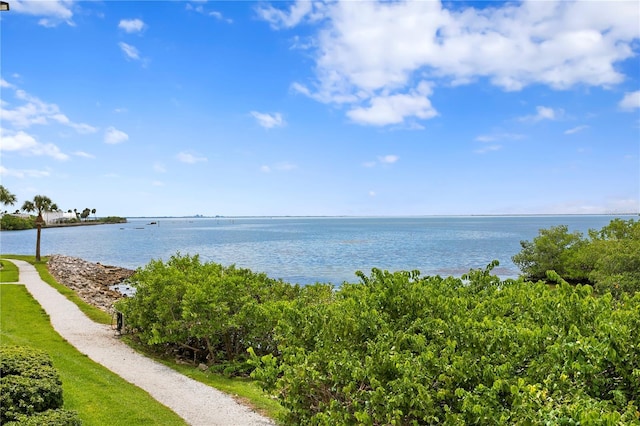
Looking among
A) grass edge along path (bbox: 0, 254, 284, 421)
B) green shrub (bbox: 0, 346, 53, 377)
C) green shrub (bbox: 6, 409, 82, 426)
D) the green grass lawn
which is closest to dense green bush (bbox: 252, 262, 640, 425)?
grass edge along path (bbox: 0, 254, 284, 421)

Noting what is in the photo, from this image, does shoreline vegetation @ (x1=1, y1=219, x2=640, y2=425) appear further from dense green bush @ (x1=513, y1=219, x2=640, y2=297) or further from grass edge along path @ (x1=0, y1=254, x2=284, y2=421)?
dense green bush @ (x1=513, y1=219, x2=640, y2=297)

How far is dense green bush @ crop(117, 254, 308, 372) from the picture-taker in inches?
579

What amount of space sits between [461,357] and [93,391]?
9598 mm

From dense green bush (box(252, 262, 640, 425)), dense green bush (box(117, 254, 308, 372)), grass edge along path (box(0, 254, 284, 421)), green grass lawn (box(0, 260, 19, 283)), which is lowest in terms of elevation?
grass edge along path (box(0, 254, 284, 421))

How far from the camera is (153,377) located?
531 inches

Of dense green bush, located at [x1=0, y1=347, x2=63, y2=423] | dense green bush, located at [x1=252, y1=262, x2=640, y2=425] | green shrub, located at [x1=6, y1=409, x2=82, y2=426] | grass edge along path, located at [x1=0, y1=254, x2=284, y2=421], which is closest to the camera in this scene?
dense green bush, located at [x1=252, y1=262, x2=640, y2=425]

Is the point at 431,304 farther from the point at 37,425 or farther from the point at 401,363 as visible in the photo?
the point at 37,425

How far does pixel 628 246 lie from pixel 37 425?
34496mm

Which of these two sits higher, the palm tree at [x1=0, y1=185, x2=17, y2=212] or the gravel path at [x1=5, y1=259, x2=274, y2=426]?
the palm tree at [x1=0, y1=185, x2=17, y2=212]

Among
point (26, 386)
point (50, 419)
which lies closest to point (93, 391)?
point (26, 386)

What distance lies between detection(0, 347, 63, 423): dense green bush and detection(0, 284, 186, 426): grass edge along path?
1398mm

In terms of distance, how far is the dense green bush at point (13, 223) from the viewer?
484ft

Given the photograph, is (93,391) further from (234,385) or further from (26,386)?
(26,386)

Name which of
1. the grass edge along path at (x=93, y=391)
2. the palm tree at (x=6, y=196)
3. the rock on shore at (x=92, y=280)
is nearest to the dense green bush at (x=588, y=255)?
the grass edge along path at (x=93, y=391)
